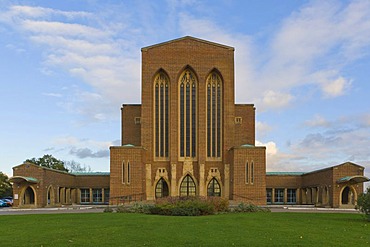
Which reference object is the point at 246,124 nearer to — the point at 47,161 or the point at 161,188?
the point at 161,188

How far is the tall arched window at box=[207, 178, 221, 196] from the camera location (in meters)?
52.4

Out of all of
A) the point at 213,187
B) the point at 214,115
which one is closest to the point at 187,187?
the point at 213,187

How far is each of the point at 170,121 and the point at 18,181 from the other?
16704mm

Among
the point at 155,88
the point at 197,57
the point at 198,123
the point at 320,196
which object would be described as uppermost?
the point at 197,57

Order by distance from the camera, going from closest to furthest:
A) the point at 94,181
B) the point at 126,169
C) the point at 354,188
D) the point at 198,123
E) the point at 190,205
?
the point at 190,205
the point at 354,188
the point at 126,169
the point at 198,123
the point at 94,181

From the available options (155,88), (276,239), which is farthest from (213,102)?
(276,239)

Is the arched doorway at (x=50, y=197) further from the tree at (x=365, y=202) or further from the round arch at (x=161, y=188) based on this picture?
the tree at (x=365, y=202)

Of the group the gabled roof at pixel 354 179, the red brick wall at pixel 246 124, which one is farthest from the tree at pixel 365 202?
the red brick wall at pixel 246 124

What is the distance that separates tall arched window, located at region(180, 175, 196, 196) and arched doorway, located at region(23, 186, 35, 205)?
15.7 metres

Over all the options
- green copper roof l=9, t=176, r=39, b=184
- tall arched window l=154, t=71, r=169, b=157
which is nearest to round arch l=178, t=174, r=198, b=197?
tall arched window l=154, t=71, r=169, b=157

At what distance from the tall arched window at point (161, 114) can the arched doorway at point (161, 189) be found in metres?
2.97

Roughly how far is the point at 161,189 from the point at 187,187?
2870 mm

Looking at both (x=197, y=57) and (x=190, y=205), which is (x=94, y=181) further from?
(x=190, y=205)

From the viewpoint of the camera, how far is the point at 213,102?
53062mm
